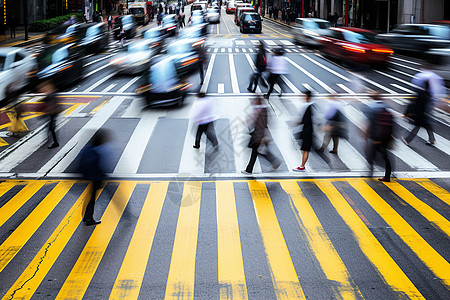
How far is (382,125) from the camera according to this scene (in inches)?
382

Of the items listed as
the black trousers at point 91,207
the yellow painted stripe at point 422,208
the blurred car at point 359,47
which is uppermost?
the blurred car at point 359,47

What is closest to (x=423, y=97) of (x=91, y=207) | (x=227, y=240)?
(x=227, y=240)

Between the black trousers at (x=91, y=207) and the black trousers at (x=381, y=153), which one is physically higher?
the black trousers at (x=381, y=153)

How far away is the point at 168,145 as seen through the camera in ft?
42.1

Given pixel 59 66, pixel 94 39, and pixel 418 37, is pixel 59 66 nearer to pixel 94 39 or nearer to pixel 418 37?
pixel 94 39

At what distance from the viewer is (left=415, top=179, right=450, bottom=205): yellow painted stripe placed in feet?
30.8

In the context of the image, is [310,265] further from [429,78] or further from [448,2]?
[448,2]

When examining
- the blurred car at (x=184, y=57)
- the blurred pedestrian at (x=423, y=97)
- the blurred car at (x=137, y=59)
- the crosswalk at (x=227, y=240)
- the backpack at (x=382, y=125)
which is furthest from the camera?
Answer: the blurred car at (x=137, y=59)

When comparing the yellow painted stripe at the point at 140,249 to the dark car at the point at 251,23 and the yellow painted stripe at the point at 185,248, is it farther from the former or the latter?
the dark car at the point at 251,23

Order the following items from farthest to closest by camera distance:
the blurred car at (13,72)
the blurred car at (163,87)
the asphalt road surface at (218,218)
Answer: the blurred car at (163,87)
the blurred car at (13,72)
the asphalt road surface at (218,218)

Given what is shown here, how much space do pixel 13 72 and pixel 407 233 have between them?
13.9m

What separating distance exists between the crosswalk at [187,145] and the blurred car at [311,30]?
40.0ft

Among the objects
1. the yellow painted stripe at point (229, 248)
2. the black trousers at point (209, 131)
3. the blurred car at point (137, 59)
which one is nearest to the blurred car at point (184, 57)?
the blurred car at point (137, 59)

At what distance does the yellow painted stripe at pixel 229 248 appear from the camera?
20.6 feet
